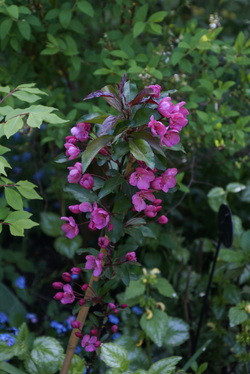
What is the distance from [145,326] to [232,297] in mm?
416

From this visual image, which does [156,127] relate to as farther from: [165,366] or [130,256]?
[165,366]

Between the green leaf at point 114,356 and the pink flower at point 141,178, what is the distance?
21.2 inches

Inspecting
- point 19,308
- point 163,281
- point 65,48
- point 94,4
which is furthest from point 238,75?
point 19,308

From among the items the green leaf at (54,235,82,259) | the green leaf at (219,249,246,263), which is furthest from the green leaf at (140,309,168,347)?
the green leaf at (54,235,82,259)

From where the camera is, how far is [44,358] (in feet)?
5.99

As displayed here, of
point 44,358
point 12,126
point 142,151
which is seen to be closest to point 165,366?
point 44,358

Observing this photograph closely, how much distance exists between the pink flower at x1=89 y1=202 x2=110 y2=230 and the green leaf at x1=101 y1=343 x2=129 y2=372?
0.41 metres

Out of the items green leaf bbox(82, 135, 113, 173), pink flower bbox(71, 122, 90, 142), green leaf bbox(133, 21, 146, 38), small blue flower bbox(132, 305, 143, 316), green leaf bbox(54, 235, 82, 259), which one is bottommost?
green leaf bbox(54, 235, 82, 259)

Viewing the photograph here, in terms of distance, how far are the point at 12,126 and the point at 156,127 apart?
1.22 ft

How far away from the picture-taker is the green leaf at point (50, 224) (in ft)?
9.00

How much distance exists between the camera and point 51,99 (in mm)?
2246

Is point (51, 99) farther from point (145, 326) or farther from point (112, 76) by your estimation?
point (145, 326)

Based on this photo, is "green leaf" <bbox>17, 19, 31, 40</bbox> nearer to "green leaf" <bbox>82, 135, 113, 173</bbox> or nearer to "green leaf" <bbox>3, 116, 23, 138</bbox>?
"green leaf" <bbox>3, 116, 23, 138</bbox>

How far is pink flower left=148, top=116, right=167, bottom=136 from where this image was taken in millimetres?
1316
